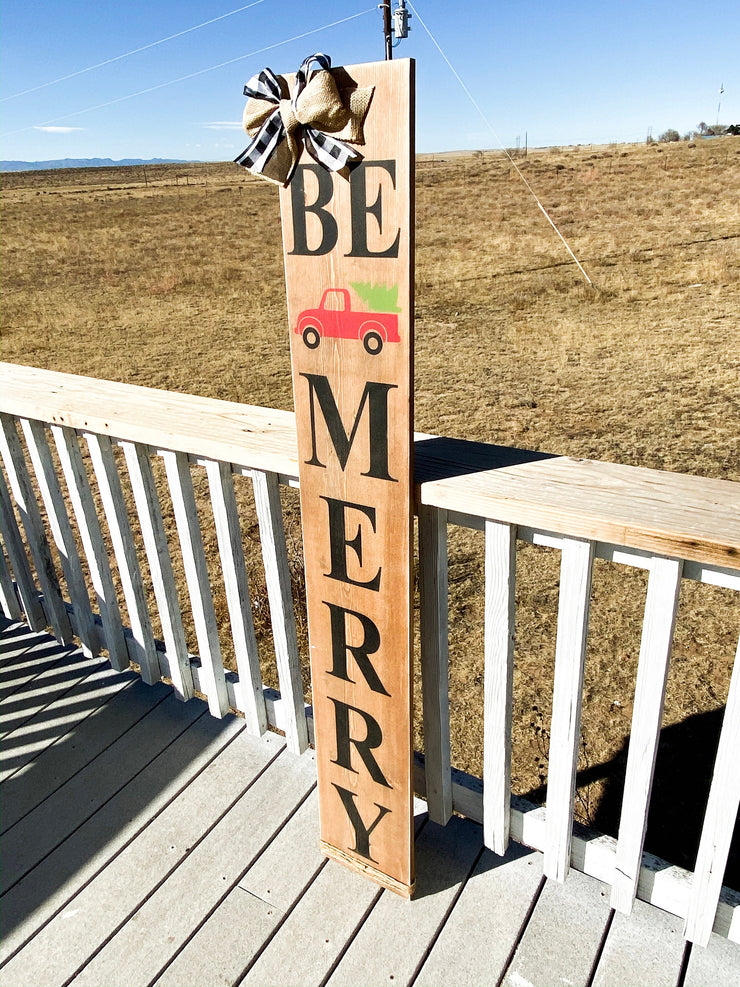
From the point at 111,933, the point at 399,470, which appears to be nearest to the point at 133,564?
the point at 111,933

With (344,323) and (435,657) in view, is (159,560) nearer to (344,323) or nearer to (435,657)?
(435,657)

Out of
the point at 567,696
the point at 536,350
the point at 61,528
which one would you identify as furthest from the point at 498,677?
the point at 536,350

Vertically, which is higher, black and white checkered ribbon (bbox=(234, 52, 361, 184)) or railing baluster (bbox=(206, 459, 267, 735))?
black and white checkered ribbon (bbox=(234, 52, 361, 184))

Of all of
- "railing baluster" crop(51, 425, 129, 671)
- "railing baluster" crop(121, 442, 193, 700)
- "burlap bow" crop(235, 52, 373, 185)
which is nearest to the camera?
"burlap bow" crop(235, 52, 373, 185)

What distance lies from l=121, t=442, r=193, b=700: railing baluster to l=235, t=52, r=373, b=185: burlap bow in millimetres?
818

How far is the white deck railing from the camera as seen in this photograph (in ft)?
3.57

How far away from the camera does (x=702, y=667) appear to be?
118 inches

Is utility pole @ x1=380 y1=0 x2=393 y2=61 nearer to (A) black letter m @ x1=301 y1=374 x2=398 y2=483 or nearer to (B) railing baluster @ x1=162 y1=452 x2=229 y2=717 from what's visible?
(A) black letter m @ x1=301 y1=374 x2=398 y2=483

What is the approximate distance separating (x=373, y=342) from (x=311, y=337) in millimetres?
130

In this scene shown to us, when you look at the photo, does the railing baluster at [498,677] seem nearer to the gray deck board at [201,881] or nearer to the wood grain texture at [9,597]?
the gray deck board at [201,881]

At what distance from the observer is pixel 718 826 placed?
120 cm

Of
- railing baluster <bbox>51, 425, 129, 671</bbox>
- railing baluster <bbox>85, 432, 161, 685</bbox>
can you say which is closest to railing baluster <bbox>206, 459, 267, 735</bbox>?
railing baluster <bbox>85, 432, 161, 685</bbox>


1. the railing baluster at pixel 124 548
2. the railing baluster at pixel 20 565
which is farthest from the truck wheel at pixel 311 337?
the railing baluster at pixel 20 565

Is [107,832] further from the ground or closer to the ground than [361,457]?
closer to the ground
